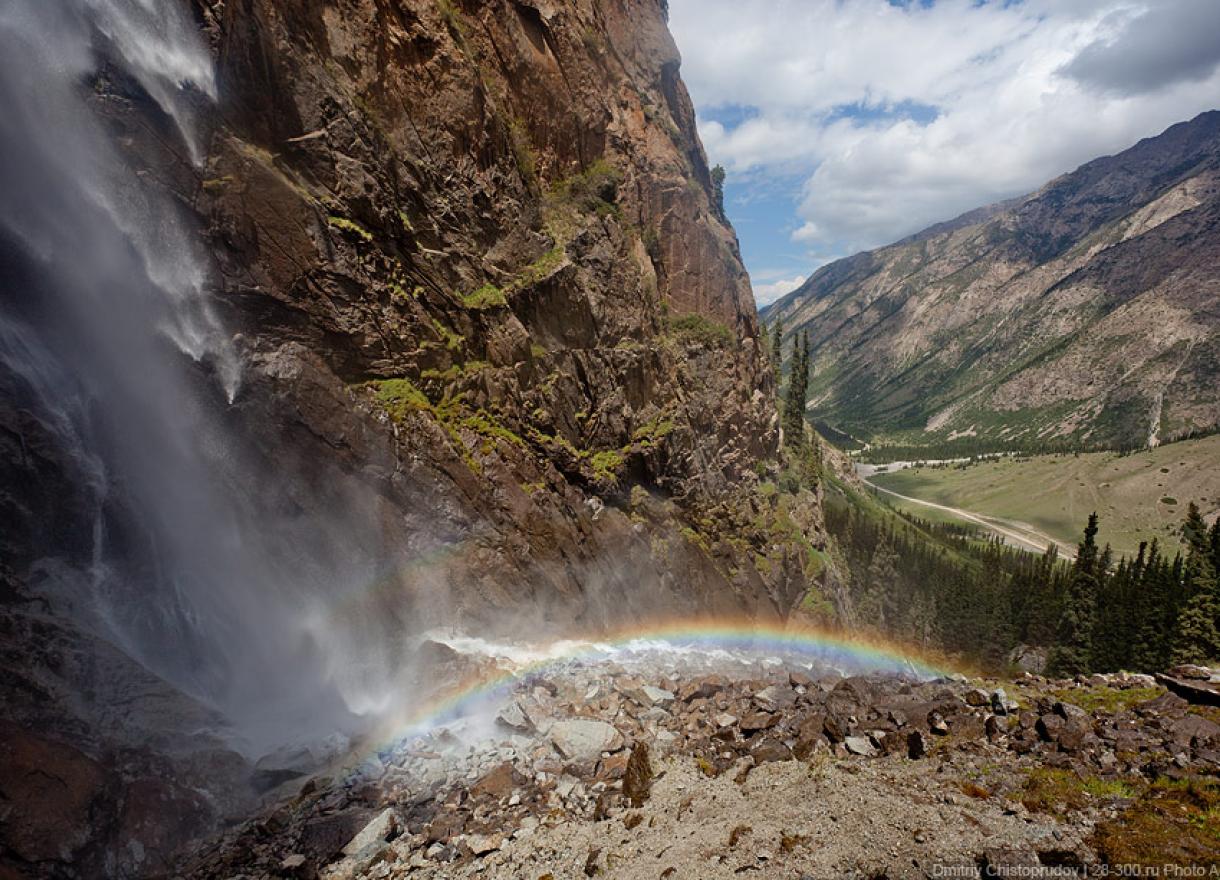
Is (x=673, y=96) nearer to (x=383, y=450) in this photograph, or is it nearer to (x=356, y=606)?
(x=383, y=450)

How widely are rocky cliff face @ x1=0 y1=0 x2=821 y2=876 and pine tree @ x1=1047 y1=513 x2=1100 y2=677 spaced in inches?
1767

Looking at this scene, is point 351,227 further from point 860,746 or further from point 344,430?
point 860,746

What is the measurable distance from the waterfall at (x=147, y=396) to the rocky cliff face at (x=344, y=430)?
15 cm

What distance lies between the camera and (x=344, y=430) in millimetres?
27266

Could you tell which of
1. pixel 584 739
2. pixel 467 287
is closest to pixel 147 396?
pixel 467 287

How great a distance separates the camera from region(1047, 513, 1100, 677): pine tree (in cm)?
6157

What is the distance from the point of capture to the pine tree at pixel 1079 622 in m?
61.6

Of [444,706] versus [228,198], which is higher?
[228,198]

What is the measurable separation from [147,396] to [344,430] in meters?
7.73

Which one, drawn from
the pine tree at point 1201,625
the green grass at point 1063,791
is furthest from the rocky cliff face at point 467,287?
the pine tree at point 1201,625

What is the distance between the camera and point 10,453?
66.9ft

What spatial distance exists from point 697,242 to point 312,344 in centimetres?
3822

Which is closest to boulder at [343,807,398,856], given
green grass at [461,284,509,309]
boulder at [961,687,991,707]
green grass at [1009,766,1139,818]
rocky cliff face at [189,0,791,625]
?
rocky cliff face at [189,0,791,625]

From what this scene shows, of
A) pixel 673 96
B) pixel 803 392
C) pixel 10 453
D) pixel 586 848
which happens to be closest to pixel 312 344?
pixel 10 453
